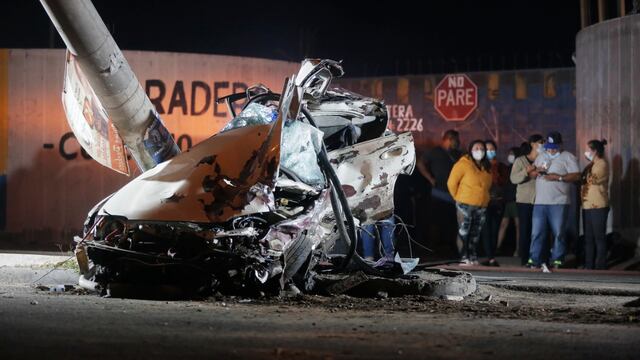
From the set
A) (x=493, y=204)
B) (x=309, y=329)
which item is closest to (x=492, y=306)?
(x=309, y=329)

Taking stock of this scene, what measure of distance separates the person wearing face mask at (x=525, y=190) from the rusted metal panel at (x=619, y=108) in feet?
2.94

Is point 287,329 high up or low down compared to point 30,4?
down

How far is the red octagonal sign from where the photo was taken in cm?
1895

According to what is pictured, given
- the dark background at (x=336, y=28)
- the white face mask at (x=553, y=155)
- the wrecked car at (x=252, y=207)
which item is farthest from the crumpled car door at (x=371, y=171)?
the dark background at (x=336, y=28)

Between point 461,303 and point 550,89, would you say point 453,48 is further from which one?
point 461,303

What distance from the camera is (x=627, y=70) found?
15.6 meters

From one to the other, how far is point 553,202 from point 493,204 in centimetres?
225

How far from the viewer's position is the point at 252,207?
9.41 meters

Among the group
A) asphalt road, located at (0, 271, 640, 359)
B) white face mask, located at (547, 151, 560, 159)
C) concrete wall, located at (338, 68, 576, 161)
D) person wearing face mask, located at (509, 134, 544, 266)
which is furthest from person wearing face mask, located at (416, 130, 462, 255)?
asphalt road, located at (0, 271, 640, 359)

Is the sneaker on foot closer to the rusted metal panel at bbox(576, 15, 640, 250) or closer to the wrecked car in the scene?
the rusted metal panel at bbox(576, 15, 640, 250)

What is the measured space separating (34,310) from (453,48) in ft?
84.6

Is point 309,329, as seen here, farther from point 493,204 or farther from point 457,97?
point 457,97

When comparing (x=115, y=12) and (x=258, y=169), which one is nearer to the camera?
(x=258, y=169)

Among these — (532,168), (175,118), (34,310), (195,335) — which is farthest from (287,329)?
(175,118)
